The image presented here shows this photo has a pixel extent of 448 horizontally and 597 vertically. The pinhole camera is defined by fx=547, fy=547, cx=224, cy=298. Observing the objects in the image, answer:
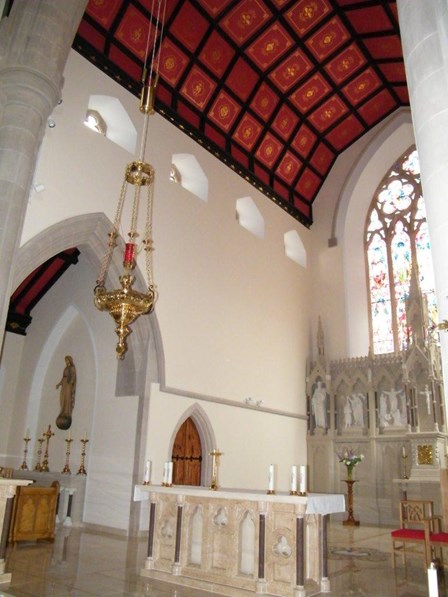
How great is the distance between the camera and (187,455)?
34.6 feet

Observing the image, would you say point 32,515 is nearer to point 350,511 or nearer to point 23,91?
point 23,91

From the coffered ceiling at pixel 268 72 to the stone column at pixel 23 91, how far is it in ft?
6.10

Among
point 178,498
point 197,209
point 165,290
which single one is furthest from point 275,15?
point 178,498

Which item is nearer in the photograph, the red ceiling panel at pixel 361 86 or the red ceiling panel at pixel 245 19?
the red ceiling panel at pixel 245 19

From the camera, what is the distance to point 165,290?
1007cm

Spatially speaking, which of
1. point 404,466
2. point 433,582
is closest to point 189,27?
point 404,466

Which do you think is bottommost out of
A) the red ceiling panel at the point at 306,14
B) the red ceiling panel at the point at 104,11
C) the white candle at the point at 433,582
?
the white candle at the point at 433,582

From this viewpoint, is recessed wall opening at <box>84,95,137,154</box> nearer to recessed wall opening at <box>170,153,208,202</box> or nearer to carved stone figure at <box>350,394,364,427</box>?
recessed wall opening at <box>170,153,208,202</box>

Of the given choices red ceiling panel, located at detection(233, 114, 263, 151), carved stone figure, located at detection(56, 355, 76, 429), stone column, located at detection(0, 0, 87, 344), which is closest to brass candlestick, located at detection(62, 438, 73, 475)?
carved stone figure, located at detection(56, 355, 76, 429)

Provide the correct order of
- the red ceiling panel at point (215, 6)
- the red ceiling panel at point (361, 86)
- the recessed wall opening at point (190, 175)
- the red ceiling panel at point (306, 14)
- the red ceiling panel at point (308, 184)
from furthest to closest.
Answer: the red ceiling panel at point (308, 184), the red ceiling panel at point (361, 86), the recessed wall opening at point (190, 175), the red ceiling panel at point (306, 14), the red ceiling panel at point (215, 6)

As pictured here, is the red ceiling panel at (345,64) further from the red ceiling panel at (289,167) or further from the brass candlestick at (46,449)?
the brass candlestick at (46,449)

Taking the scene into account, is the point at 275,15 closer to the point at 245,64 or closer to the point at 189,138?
the point at 245,64

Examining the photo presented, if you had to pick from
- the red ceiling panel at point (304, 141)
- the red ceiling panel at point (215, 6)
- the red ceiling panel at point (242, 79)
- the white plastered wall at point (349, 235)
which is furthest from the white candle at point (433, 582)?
the red ceiling panel at point (304, 141)

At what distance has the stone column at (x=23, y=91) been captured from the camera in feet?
20.8
